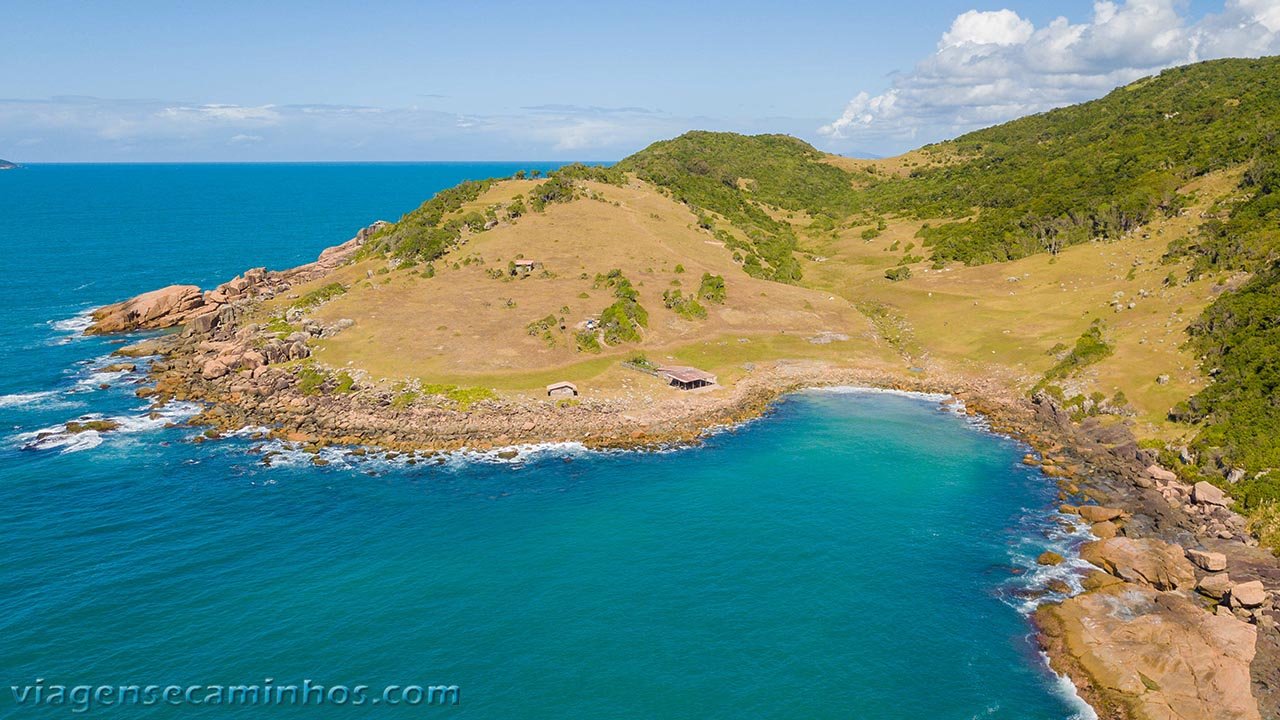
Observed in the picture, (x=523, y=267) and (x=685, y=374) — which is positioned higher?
(x=523, y=267)

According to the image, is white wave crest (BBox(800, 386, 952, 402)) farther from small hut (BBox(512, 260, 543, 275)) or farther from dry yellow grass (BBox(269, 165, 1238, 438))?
small hut (BBox(512, 260, 543, 275))

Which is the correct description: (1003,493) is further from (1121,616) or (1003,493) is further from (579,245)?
(579,245)

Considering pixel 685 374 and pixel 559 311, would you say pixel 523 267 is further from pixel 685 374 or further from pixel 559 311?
pixel 685 374

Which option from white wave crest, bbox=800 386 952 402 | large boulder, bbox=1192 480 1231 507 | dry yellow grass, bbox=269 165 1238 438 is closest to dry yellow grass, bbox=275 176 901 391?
dry yellow grass, bbox=269 165 1238 438

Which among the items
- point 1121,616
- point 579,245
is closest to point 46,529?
point 1121,616

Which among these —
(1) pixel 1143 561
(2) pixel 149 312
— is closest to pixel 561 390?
(1) pixel 1143 561

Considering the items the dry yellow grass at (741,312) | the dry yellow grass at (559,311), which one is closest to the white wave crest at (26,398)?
A: the dry yellow grass at (559,311)
